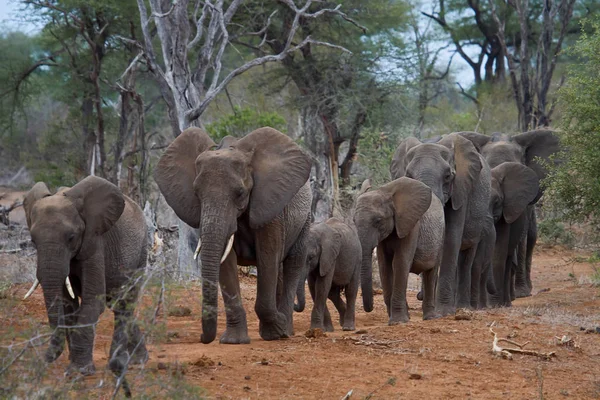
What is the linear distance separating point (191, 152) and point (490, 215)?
5120 mm

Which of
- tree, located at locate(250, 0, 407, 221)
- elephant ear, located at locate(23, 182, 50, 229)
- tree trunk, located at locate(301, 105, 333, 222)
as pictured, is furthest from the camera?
tree, located at locate(250, 0, 407, 221)

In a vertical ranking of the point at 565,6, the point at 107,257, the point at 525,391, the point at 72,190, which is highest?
the point at 565,6

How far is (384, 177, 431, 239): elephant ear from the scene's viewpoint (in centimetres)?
1020

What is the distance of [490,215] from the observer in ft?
41.2

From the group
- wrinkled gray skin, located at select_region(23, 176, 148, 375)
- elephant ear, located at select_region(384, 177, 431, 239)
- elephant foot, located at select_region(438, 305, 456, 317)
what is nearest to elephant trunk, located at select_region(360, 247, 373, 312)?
elephant ear, located at select_region(384, 177, 431, 239)

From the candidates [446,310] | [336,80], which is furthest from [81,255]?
[336,80]

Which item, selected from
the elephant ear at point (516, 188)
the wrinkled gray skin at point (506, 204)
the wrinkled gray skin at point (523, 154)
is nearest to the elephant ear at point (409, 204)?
the wrinkled gray skin at point (506, 204)

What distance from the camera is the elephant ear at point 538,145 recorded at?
15.2m

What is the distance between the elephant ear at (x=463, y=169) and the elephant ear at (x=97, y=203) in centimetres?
523

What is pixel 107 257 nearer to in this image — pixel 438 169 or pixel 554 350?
pixel 554 350

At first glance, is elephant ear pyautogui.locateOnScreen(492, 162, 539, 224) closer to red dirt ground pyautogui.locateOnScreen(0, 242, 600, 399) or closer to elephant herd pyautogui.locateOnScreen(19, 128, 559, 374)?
elephant herd pyautogui.locateOnScreen(19, 128, 559, 374)

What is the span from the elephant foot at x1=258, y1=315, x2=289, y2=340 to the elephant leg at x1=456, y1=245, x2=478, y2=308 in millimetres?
3866

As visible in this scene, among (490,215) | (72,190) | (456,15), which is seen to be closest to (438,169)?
(490,215)

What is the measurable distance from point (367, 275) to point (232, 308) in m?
2.35
